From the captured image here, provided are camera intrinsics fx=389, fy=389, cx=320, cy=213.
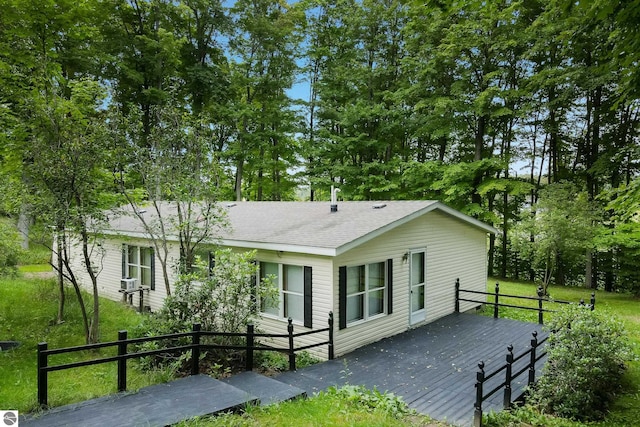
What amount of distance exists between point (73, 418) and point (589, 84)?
19081 mm

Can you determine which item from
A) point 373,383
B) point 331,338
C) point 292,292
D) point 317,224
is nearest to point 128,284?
point 292,292

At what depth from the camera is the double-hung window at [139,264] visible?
40.3ft

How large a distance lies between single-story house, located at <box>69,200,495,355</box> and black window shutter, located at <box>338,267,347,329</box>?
0.07ft

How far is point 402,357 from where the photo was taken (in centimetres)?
806

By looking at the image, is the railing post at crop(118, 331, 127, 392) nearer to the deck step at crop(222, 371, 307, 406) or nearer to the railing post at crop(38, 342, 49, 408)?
the railing post at crop(38, 342, 49, 408)

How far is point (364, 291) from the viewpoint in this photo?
8977mm

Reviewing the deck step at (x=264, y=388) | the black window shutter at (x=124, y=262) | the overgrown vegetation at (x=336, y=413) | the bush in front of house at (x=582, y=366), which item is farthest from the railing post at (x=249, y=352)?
the black window shutter at (x=124, y=262)

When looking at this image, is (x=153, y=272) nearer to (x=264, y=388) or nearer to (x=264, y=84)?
(x=264, y=388)

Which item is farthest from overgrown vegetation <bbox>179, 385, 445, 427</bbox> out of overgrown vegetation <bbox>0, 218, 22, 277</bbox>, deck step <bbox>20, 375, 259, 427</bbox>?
overgrown vegetation <bbox>0, 218, 22, 277</bbox>

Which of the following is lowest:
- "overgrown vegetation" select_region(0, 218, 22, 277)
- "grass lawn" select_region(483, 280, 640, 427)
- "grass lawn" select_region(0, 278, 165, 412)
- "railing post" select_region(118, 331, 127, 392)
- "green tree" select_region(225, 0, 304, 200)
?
"grass lawn" select_region(483, 280, 640, 427)

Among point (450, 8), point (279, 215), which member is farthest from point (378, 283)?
point (450, 8)

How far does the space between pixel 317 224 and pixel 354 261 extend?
1.72 meters

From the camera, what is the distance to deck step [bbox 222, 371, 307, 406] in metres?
5.47

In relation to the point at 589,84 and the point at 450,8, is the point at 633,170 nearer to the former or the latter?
the point at 589,84
